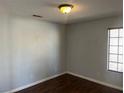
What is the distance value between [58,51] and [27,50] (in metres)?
1.43

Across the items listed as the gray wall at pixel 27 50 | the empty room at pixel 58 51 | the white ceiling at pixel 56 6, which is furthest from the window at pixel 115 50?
the gray wall at pixel 27 50

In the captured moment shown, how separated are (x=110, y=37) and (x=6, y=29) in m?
3.16

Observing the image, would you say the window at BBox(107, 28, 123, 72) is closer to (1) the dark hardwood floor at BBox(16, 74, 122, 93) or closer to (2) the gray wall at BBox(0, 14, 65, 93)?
(1) the dark hardwood floor at BBox(16, 74, 122, 93)

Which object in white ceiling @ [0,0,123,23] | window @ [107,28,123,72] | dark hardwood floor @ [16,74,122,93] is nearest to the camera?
white ceiling @ [0,0,123,23]

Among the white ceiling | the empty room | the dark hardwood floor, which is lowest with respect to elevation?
the dark hardwood floor

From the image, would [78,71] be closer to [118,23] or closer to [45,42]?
[45,42]

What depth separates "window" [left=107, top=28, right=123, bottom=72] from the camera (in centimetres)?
347

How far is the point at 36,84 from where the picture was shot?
149 inches

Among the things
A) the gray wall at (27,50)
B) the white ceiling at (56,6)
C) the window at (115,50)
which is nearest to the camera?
the white ceiling at (56,6)

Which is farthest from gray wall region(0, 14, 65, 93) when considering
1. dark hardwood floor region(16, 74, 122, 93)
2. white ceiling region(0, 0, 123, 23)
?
white ceiling region(0, 0, 123, 23)

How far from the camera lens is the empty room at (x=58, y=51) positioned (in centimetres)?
308

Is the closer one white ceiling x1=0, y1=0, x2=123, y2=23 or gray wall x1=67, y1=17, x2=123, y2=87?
white ceiling x1=0, y1=0, x2=123, y2=23

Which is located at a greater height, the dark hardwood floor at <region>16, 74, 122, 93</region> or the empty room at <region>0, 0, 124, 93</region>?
the empty room at <region>0, 0, 124, 93</region>

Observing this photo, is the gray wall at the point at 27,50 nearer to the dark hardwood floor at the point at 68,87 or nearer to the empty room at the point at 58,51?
the empty room at the point at 58,51
